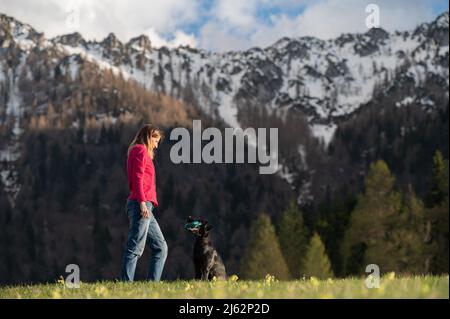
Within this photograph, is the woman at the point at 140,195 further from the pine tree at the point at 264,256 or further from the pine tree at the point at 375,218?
the pine tree at the point at 264,256

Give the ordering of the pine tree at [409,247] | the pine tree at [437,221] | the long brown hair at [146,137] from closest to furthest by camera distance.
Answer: the long brown hair at [146,137]
the pine tree at [409,247]
the pine tree at [437,221]

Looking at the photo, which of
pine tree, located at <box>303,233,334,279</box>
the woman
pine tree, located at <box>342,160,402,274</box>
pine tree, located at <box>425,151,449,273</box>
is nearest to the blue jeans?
the woman

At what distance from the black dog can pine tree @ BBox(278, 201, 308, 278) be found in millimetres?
60042

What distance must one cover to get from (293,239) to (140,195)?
208 feet

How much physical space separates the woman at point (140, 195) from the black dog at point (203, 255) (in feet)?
2.93

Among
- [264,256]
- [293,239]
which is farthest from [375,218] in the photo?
[293,239]

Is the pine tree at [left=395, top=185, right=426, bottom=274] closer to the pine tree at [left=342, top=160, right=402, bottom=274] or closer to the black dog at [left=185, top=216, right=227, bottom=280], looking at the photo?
the pine tree at [left=342, top=160, right=402, bottom=274]

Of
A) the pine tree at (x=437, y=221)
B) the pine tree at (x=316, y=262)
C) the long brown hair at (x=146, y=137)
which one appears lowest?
the pine tree at (x=316, y=262)

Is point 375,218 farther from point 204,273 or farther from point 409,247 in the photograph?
point 204,273

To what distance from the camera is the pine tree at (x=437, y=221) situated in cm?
5892

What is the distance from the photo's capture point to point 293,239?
76188mm

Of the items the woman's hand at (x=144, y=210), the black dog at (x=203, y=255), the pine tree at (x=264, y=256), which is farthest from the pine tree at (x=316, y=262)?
the woman's hand at (x=144, y=210)

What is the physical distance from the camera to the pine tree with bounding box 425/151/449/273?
193 feet

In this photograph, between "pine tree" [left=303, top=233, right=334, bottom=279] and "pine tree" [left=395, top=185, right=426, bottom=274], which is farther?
"pine tree" [left=303, top=233, right=334, bottom=279]
